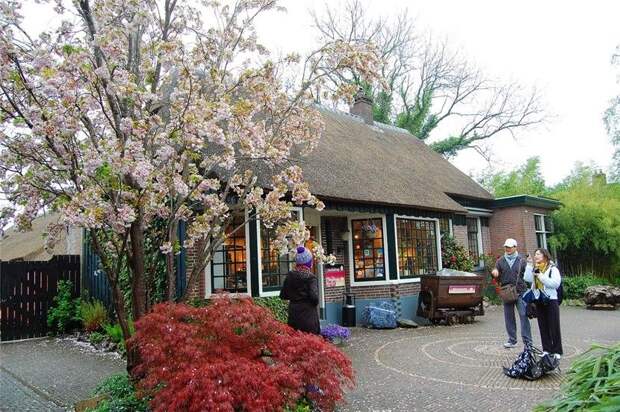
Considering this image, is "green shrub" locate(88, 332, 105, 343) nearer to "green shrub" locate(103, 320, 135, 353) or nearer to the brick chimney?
"green shrub" locate(103, 320, 135, 353)

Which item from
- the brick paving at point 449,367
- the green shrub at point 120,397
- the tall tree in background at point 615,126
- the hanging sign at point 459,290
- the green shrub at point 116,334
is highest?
the tall tree in background at point 615,126

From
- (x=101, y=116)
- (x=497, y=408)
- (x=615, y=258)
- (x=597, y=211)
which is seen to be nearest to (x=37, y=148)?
(x=101, y=116)

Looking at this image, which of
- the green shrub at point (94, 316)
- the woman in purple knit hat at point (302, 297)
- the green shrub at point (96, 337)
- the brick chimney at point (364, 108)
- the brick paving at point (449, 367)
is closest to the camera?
the brick paving at point (449, 367)

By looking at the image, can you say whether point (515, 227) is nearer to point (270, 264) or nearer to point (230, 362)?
point (270, 264)

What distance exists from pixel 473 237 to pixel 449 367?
1111 centimetres

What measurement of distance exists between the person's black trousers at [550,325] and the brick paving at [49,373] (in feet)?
19.6

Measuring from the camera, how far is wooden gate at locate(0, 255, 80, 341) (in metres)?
10.6

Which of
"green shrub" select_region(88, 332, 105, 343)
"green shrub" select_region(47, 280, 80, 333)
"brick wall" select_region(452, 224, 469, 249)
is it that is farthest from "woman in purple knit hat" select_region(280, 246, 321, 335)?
"brick wall" select_region(452, 224, 469, 249)

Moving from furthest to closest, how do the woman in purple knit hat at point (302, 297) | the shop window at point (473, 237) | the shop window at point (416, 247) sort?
1. the shop window at point (473, 237)
2. the shop window at point (416, 247)
3. the woman in purple knit hat at point (302, 297)

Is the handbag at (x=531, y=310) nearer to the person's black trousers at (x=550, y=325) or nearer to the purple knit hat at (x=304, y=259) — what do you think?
the person's black trousers at (x=550, y=325)

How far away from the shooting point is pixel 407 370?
7172mm

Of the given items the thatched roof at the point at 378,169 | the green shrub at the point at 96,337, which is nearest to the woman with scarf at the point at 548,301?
the thatched roof at the point at 378,169

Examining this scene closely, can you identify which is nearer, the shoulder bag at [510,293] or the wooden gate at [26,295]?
the shoulder bag at [510,293]

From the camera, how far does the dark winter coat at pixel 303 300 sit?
616cm
